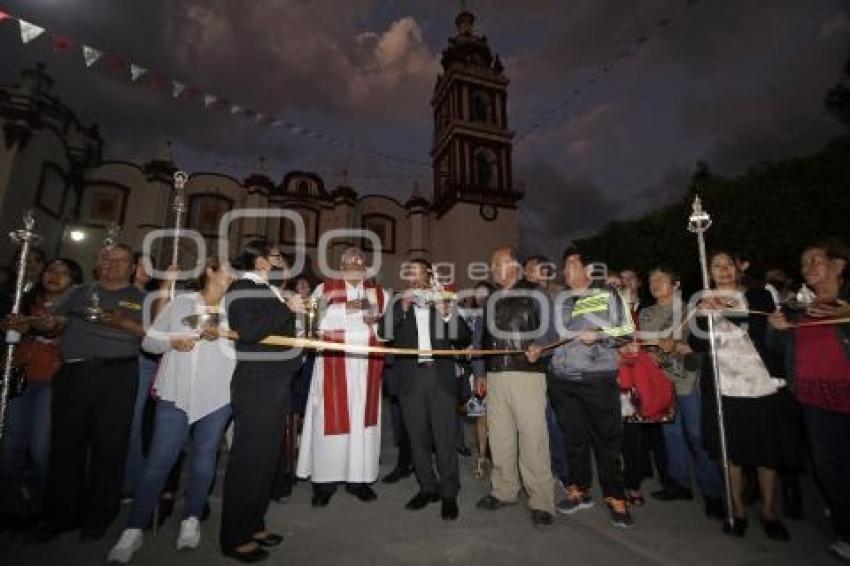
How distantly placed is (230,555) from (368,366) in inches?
82.6

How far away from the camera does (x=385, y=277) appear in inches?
908

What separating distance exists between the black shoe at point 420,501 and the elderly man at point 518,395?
0.48 metres

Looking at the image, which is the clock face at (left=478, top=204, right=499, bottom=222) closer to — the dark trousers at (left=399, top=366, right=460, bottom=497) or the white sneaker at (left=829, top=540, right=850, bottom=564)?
the dark trousers at (left=399, top=366, right=460, bottom=497)

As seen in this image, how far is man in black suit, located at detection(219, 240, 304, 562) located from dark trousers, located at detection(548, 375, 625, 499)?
2562 mm

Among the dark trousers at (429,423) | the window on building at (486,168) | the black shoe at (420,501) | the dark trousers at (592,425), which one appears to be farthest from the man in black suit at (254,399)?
the window on building at (486,168)

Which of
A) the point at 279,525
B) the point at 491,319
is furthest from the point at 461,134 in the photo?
the point at 279,525

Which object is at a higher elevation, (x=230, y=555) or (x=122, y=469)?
(x=122, y=469)

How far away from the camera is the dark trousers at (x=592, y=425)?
3.92 meters

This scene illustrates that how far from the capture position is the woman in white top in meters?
3.31

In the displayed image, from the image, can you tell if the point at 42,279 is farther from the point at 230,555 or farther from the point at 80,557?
the point at 230,555

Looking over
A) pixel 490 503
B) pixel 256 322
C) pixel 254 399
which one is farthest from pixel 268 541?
pixel 490 503

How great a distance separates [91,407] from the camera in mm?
3516

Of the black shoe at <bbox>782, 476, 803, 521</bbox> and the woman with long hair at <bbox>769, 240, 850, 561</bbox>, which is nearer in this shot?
the woman with long hair at <bbox>769, 240, 850, 561</bbox>

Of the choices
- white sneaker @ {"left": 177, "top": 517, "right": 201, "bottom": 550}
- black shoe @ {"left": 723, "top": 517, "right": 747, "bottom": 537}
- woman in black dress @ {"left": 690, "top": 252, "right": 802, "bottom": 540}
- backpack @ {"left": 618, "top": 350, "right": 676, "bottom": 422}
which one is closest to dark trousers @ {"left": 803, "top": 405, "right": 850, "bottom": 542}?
woman in black dress @ {"left": 690, "top": 252, "right": 802, "bottom": 540}
